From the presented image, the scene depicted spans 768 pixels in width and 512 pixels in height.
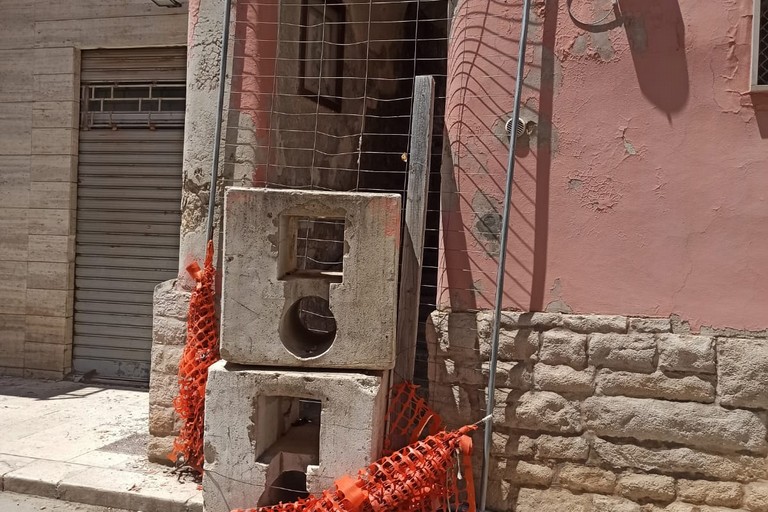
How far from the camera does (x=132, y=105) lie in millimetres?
7230

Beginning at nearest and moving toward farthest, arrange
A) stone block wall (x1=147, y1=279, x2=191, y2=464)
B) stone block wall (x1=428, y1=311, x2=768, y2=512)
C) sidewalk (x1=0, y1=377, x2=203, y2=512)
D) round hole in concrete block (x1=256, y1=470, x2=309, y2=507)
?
1. stone block wall (x1=428, y1=311, x2=768, y2=512)
2. round hole in concrete block (x1=256, y1=470, x2=309, y2=507)
3. sidewalk (x1=0, y1=377, x2=203, y2=512)
4. stone block wall (x1=147, y1=279, x2=191, y2=464)

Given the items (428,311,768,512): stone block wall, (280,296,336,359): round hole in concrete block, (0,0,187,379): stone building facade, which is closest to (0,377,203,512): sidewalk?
(0,0,187,379): stone building facade

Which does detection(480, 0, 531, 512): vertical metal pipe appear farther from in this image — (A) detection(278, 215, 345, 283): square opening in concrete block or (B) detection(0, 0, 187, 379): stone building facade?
(B) detection(0, 0, 187, 379): stone building facade

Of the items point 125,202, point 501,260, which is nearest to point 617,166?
point 501,260

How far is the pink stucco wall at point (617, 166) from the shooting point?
3895 millimetres

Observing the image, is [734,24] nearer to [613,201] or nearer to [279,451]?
[613,201]

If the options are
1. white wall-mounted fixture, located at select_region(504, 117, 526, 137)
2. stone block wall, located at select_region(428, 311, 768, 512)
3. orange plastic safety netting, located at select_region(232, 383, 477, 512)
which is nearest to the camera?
orange plastic safety netting, located at select_region(232, 383, 477, 512)

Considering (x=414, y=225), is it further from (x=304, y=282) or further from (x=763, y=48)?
(x=763, y=48)

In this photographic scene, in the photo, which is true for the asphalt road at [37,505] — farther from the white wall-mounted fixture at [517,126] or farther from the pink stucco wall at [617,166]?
the white wall-mounted fixture at [517,126]

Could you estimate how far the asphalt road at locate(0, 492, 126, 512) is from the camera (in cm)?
440

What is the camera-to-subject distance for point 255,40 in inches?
188

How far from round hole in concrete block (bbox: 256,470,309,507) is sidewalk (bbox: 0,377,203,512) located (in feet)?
1.62

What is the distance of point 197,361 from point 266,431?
75 centimetres

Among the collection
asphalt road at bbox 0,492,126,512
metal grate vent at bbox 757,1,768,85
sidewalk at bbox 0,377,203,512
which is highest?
metal grate vent at bbox 757,1,768,85
